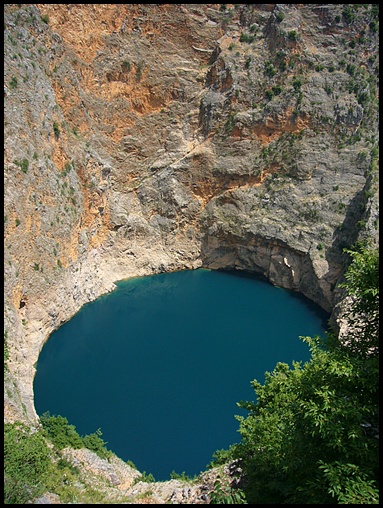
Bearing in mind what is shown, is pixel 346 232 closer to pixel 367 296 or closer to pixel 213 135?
pixel 213 135

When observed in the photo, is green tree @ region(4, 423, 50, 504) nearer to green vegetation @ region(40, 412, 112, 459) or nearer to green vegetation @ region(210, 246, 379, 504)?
green vegetation @ region(40, 412, 112, 459)

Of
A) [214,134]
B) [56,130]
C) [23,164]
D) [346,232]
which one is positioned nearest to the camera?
[23,164]

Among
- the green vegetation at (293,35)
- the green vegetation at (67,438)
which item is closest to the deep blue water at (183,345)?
the green vegetation at (67,438)

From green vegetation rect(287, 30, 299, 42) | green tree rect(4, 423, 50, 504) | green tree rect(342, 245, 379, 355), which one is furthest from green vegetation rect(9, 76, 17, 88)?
green tree rect(342, 245, 379, 355)

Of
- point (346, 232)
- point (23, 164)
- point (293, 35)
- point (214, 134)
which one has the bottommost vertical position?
point (23, 164)

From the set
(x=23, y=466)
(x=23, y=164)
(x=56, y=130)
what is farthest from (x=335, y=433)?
(x=56, y=130)

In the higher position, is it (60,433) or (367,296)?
(367,296)

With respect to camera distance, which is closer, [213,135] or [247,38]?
[213,135]

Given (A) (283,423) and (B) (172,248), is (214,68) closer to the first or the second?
(B) (172,248)

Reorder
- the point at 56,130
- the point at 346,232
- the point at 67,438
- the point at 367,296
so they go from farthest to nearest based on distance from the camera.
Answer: the point at 346,232 → the point at 56,130 → the point at 67,438 → the point at 367,296
